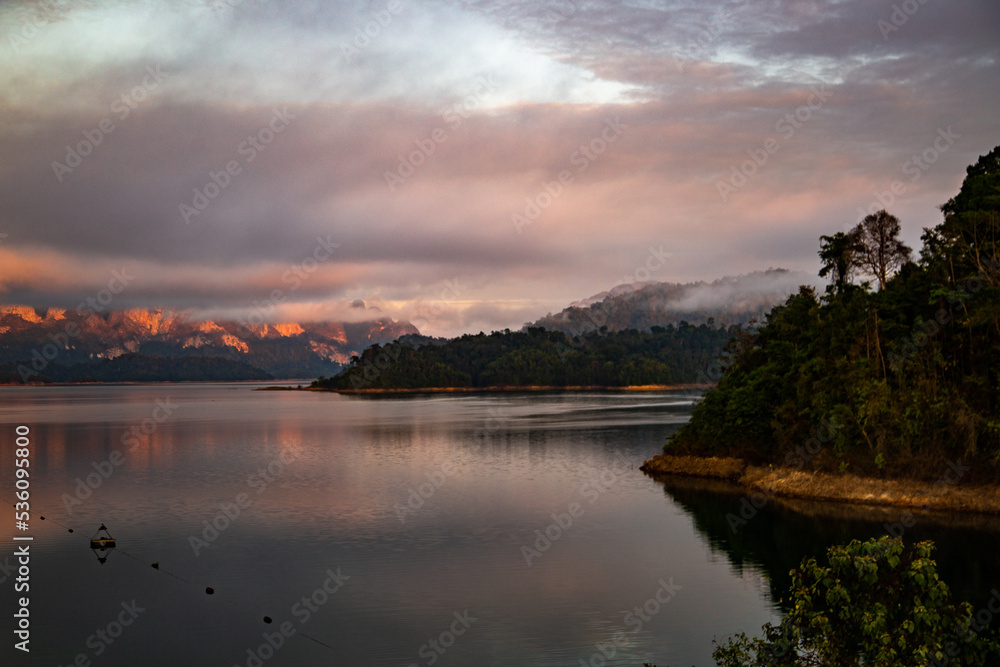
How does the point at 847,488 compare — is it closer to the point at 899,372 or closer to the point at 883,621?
the point at 899,372

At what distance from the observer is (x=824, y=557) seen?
3812cm

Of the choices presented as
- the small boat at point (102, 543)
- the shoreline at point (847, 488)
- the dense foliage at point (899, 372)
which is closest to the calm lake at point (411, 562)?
the small boat at point (102, 543)

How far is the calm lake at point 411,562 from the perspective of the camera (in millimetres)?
28153

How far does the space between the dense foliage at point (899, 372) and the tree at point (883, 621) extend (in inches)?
1364

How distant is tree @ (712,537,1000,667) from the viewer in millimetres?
14523

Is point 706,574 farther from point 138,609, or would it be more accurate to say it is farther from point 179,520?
point 179,520

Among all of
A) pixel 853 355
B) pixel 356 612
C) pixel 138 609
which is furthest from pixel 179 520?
pixel 853 355

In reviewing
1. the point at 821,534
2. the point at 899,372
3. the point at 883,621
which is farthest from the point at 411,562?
the point at 899,372

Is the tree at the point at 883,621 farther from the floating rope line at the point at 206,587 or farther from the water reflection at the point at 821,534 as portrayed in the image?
the water reflection at the point at 821,534

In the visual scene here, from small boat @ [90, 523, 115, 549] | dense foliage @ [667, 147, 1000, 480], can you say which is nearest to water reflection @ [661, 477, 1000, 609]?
dense foliage @ [667, 147, 1000, 480]

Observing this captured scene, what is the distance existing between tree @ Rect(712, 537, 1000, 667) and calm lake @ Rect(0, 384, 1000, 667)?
10834 millimetres

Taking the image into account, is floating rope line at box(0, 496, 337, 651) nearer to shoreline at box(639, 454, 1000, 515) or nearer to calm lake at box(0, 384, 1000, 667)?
calm lake at box(0, 384, 1000, 667)

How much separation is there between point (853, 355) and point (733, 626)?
1183 inches

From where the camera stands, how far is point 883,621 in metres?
14.4
